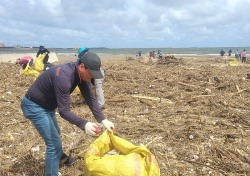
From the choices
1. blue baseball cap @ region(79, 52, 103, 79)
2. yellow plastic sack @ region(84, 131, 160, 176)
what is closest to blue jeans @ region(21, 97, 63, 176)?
yellow plastic sack @ region(84, 131, 160, 176)

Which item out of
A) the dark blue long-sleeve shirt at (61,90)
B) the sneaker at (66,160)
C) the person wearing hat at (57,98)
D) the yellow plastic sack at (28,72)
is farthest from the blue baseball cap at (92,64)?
the yellow plastic sack at (28,72)

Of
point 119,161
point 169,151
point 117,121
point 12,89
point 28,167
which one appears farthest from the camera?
point 12,89

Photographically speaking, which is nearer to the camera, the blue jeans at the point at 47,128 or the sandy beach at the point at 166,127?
the blue jeans at the point at 47,128

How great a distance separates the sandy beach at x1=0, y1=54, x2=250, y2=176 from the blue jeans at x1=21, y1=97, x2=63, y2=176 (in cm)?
69

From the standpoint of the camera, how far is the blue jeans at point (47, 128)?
13.2 feet

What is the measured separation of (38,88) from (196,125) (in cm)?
369

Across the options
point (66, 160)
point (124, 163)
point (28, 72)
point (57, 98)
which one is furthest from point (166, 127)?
point (28, 72)

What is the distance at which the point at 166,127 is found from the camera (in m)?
6.78

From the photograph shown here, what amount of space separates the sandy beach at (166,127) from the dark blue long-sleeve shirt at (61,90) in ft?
4.18

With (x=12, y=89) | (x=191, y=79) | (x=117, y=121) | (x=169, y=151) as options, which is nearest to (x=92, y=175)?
(x=169, y=151)

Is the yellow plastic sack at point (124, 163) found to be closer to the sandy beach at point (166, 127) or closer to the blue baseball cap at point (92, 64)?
the sandy beach at point (166, 127)

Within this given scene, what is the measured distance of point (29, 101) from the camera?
4055 mm

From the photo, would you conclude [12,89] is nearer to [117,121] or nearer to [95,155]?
[117,121]

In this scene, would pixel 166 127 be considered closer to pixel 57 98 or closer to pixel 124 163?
pixel 124 163
